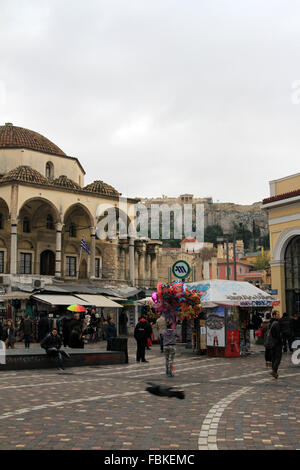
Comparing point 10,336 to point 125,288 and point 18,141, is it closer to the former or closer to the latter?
point 125,288

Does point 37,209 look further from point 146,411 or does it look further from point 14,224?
point 146,411

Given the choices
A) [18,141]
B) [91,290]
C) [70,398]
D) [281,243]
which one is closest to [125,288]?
[91,290]

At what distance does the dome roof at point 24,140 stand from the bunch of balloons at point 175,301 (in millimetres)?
28339

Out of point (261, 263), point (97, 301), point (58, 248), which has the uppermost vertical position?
point (261, 263)

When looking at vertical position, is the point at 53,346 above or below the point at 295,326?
below

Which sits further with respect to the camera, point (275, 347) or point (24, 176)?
point (24, 176)

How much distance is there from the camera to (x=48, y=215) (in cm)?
4303

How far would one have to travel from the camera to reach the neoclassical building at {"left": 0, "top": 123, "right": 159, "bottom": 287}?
38.2 meters

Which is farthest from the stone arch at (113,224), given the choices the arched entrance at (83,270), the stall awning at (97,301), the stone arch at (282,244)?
the stone arch at (282,244)

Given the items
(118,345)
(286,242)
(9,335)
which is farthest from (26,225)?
(118,345)

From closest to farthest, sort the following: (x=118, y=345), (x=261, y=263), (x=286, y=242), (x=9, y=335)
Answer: (x=118, y=345) → (x=9, y=335) → (x=286, y=242) → (x=261, y=263)

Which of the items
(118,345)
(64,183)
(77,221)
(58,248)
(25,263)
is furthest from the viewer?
(77,221)

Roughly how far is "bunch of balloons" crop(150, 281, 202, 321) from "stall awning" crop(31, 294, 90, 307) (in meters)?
13.5

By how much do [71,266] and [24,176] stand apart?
9.54 meters
